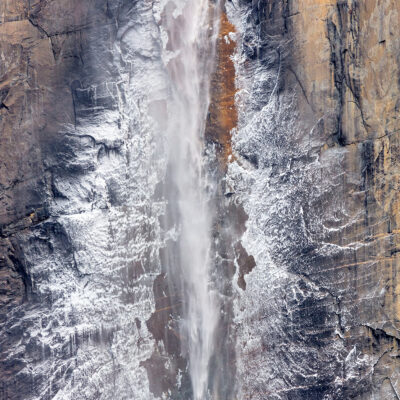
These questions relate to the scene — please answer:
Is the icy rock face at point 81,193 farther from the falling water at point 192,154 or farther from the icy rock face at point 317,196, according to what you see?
the icy rock face at point 317,196

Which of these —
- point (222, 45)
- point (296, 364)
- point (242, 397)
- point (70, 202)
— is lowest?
point (242, 397)

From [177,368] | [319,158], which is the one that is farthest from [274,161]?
[177,368]

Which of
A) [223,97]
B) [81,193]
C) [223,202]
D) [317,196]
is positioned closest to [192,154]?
[223,202]

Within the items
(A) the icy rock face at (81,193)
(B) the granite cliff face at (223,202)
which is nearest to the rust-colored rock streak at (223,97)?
(B) the granite cliff face at (223,202)

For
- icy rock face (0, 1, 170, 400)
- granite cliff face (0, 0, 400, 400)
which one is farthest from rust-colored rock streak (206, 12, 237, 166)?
icy rock face (0, 1, 170, 400)

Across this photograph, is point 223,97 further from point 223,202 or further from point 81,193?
point 81,193

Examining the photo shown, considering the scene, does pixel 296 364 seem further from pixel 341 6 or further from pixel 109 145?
pixel 341 6
